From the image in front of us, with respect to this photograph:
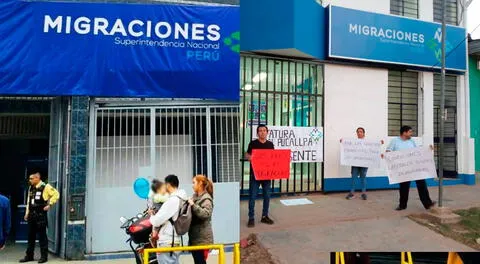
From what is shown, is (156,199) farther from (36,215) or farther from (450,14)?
(450,14)

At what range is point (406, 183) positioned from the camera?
193 cm

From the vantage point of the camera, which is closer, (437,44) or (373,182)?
(437,44)

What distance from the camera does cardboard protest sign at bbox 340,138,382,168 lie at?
1868 mm

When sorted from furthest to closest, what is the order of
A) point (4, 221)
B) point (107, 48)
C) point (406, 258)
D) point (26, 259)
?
point (4, 221), point (26, 259), point (107, 48), point (406, 258)

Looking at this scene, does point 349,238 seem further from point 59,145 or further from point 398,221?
point 59,145

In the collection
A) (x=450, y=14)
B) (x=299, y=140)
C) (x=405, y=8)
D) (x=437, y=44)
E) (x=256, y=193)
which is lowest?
(x=256, y=193)

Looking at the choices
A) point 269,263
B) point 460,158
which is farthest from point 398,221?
point 269,263

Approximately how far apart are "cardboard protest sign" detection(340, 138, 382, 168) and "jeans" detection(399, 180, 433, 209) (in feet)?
0.61

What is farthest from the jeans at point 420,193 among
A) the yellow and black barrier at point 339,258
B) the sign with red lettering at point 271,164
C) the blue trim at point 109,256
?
the blue trim at point 109,256

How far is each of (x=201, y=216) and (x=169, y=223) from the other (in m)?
0.20

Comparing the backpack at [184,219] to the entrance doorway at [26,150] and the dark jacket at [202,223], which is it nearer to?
the dark jacket at [202,223]

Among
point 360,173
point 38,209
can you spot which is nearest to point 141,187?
point 38,209

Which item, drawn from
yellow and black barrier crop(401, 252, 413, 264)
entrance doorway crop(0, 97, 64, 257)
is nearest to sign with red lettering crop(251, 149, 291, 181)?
yellow and black barrier crop(401, 252, 413, 264)

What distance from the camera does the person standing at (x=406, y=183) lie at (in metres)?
1.85
